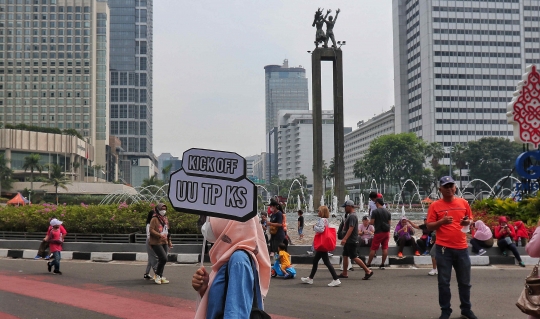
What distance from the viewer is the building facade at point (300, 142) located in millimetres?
181625

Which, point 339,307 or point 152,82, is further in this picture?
point 152,82

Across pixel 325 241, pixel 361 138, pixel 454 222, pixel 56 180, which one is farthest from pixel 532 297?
pixel 361 138

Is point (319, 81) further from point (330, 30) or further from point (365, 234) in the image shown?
point (365, 234)

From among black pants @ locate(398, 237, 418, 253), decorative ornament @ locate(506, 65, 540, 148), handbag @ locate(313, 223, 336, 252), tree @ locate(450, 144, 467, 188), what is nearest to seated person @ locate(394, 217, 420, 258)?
black pants @ locate(398, 237, 418, 253)

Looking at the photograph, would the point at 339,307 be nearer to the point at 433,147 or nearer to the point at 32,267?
the point at 32,267

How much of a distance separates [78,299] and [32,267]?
580cm

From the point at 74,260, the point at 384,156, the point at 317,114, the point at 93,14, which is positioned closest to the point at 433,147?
the point at 384,156

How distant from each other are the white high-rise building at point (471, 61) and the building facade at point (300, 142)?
229ft

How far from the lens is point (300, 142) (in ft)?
597

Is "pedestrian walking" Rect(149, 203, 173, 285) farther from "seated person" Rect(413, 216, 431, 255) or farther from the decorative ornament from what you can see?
the decorative ornament

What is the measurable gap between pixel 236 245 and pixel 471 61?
116 metres

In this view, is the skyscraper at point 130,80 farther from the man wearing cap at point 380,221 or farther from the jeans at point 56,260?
the man wearing cap at point 380,221

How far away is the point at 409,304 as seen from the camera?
26.8ft

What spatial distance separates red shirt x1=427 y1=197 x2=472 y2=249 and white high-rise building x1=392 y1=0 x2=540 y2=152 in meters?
105
